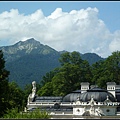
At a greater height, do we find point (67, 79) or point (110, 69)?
point (110, 69)

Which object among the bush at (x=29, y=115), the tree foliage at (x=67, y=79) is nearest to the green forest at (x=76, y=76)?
the tree foliage at (x=67, y=79)

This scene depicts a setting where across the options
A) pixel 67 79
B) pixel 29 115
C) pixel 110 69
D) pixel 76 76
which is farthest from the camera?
pixel 110 69

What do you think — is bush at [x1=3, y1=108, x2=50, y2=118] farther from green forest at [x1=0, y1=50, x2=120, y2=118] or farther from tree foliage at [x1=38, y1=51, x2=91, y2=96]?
tree foliage at [x1=38, y1=51, x2=91, y2=96]

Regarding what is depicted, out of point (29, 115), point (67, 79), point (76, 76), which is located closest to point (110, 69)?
point (76, 76)

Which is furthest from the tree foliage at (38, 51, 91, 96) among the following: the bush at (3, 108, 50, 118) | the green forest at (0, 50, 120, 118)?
the bush at (3, 108, 50, 118)

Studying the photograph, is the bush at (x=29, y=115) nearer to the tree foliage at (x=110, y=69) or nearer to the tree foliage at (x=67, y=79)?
the tree foliage at (x=67, y=79)

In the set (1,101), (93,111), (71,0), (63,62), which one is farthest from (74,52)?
(71,0)

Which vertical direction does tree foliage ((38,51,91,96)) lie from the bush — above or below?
above

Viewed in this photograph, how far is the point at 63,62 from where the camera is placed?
338ft

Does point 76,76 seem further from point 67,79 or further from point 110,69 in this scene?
point 110,69

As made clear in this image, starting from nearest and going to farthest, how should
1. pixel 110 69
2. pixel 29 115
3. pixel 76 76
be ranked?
pixel 29 115 → pixel 76 76 → pixel 110 69

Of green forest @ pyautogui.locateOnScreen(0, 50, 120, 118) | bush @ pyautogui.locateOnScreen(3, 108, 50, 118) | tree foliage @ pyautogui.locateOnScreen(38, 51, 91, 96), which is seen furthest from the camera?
tree foliage @ pyautogui.locateOnScreen(38, 51, 91, 96)

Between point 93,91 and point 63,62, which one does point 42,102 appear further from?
point 63,62

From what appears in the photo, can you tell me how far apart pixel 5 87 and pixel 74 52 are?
58.0 meters
